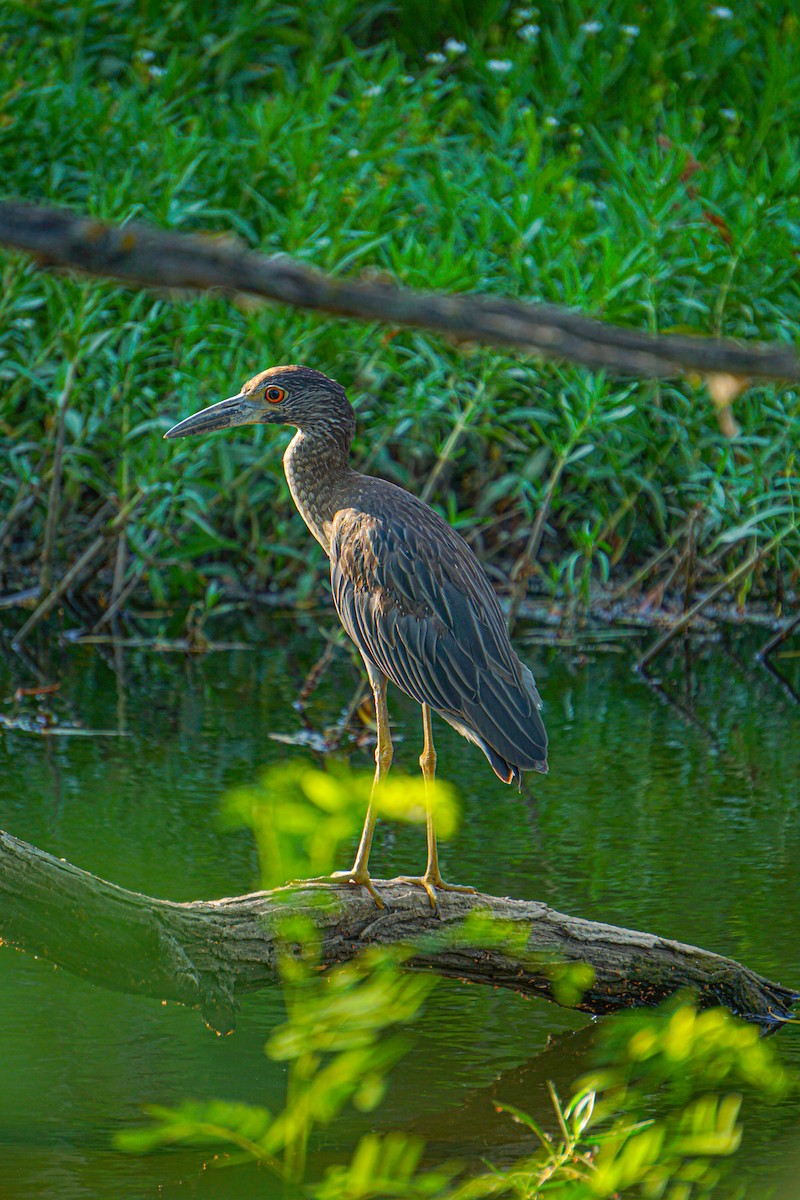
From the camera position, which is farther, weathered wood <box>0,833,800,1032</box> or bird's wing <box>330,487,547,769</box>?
bird's wing <box>330,487,547,769</box>

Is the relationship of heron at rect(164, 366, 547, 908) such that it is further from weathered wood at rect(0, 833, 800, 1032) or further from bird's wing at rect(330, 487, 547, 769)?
weathered wood at rect(0, 833, 800, 1032)

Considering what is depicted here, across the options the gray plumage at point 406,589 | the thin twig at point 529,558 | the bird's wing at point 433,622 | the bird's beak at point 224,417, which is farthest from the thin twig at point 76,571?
the bird's wing at point 433,622

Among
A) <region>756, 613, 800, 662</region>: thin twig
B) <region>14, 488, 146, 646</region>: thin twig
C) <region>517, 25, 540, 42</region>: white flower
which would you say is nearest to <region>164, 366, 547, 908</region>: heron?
<region>14, 488, 146, 646</region>: thin twig

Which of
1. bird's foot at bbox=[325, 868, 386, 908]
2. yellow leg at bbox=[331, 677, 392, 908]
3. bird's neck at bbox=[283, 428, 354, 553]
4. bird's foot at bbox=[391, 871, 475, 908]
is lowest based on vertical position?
bird's foot at bbox=[391, 871, 475, 908]

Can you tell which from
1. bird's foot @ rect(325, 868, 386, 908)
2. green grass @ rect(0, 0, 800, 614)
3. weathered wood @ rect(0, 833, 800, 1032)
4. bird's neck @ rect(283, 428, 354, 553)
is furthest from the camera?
green grass @ rect(0, 0, 800, 614)

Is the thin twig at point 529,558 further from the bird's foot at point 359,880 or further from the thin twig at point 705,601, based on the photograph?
the bird's foot at point 359,880

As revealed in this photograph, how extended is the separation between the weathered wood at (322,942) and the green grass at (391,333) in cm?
394

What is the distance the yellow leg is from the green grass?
354cm

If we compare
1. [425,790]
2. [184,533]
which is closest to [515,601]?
[184,533]

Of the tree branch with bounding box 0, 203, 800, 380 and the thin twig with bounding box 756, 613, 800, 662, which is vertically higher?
the tree branch with bounding box 0, 203, 800, 380

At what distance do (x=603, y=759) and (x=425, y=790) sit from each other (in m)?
4.72

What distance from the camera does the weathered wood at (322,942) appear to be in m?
4.04

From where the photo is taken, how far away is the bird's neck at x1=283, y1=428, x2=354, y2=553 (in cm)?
530

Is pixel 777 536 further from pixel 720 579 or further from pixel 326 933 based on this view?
pixel 326 933
